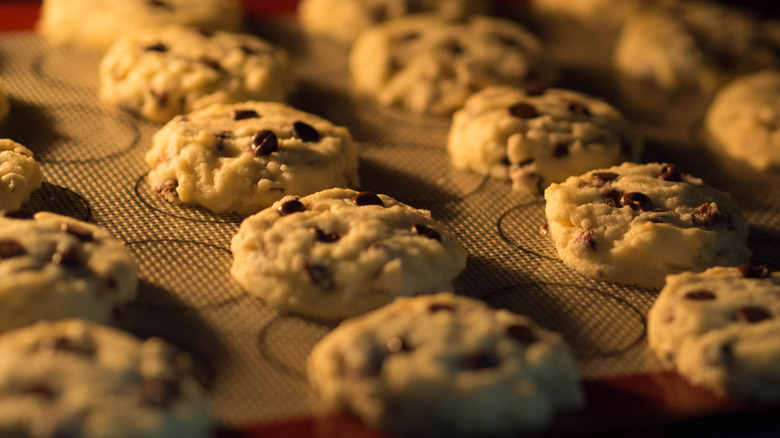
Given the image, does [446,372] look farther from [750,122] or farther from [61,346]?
[750,122]

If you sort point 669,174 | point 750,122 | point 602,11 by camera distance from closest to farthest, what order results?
point 669,174, point 750,122, point 602,11

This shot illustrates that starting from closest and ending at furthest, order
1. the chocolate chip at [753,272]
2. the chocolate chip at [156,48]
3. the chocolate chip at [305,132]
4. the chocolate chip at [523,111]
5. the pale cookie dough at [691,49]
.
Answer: the chocolate chip at [753,272] → the chocolate chip at [305,132] → the chocolate chip at [523,111] → the chocolate chip at [156,48] → the pale cookie dough at [691,49]

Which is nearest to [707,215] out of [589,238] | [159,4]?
[589,238]

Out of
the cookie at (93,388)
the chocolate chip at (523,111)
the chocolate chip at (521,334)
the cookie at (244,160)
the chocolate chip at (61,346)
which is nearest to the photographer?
the cookie at (93,388)

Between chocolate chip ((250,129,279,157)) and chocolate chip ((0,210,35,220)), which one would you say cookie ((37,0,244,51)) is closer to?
chocolate chip ((250,129,279,157))

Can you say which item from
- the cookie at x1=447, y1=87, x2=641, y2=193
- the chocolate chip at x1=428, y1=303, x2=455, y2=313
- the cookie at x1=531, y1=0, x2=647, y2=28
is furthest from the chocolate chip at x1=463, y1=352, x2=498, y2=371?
the cookie at x1=531, y1=0, x2=647, y2=28

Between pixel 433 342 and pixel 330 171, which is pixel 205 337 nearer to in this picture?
pixel 433 342

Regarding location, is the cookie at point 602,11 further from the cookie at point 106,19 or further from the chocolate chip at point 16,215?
the chocolate chip at point 16,215

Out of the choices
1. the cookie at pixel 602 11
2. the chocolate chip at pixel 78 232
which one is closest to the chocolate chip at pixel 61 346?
the chocolate chip at pixel 78 232
